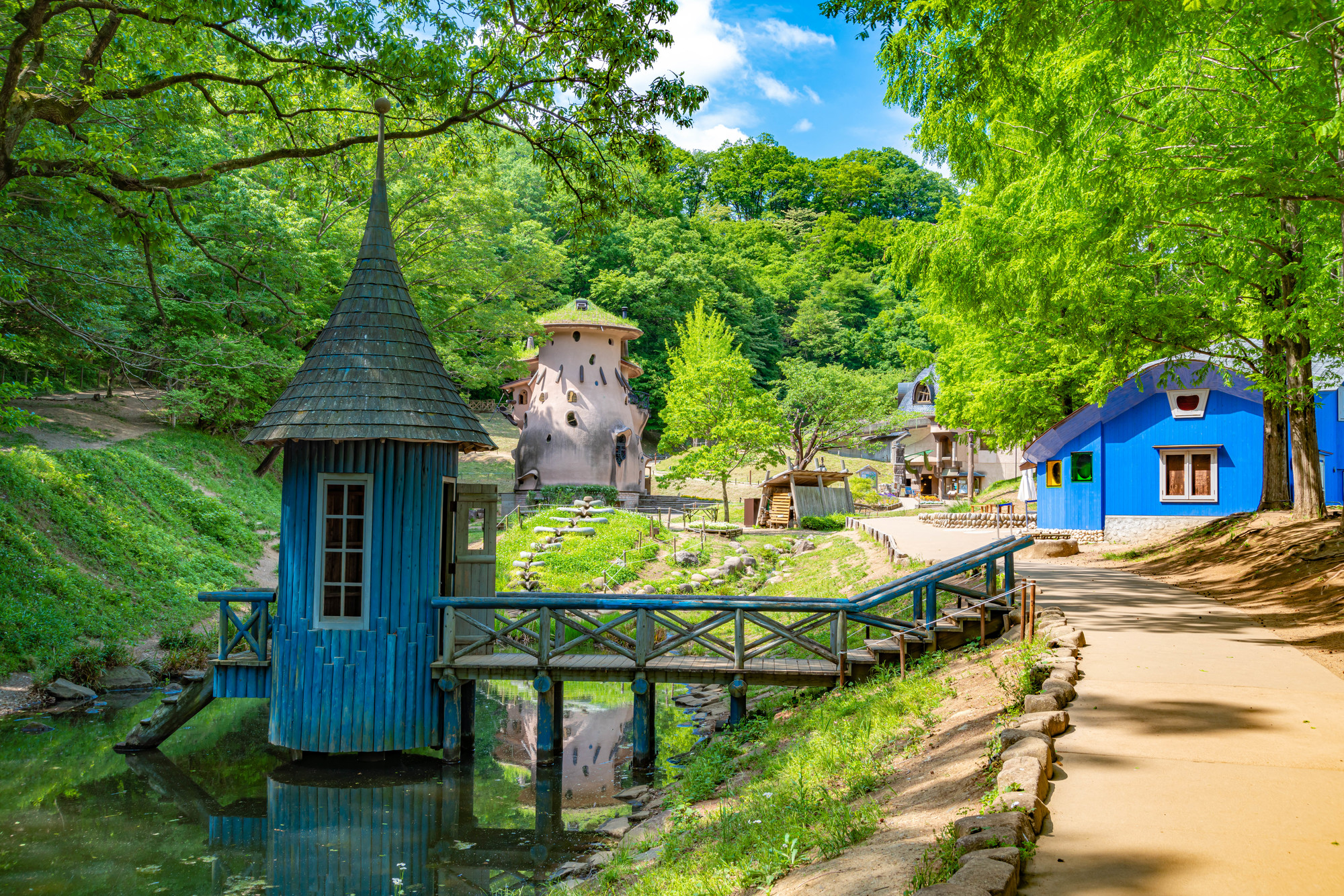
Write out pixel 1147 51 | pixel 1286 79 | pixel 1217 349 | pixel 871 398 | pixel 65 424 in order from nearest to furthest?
pixel 1147 51 → pixel 1286 79 → pixel 1217 349 → pixel 65 424 → pixel 871 398

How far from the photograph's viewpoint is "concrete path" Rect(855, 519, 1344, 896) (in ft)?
13.8

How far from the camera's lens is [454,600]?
10984 millimetres

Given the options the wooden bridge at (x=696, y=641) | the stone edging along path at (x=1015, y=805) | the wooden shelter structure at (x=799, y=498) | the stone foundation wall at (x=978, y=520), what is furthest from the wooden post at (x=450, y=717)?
the wooden shelter structure at (x=799, y=498)

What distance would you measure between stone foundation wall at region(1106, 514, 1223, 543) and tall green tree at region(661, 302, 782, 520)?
14844 mm

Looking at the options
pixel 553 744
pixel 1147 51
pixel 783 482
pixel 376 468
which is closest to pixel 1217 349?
pixel 1147 51

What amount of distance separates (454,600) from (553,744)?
2382 millimetres

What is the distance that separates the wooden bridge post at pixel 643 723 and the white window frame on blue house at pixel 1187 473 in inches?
737

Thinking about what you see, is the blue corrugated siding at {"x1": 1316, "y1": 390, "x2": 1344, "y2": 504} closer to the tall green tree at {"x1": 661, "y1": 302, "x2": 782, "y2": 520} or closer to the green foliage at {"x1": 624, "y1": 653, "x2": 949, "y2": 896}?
the tall green tree at {"x1": 661, "y1": 302, "x2": 782, "y2": 520}

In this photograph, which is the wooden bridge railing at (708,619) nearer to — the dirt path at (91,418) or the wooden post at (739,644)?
the wooden post at (739,644)

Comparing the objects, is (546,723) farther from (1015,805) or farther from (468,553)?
(1015,805)

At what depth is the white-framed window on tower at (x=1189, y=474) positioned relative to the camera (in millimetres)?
23156

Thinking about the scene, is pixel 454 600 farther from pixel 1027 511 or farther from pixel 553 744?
pixel 1027 511

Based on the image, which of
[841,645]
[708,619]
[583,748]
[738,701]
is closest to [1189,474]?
[841,645]

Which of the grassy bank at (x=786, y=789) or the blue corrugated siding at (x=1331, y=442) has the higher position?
the blue corrugated siding at (x=1331, y=442)
